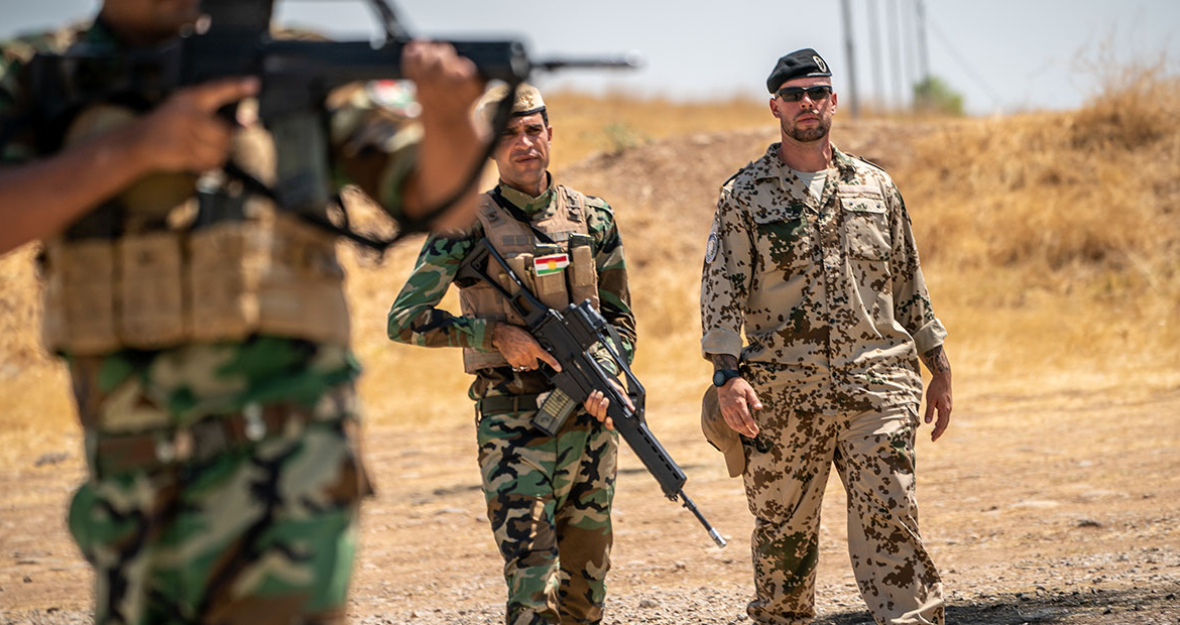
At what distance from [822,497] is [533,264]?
152 centimetres

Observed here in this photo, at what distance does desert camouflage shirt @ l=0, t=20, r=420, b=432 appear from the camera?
2318 millimetres

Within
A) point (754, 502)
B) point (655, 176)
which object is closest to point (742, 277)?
point (754, 502)

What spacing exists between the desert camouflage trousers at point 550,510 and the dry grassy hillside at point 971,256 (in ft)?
29.7

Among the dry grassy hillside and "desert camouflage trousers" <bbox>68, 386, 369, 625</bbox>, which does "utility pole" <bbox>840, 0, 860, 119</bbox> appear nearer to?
the dry grassy hillside

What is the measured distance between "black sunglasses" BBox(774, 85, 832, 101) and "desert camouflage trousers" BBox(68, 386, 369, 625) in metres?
3.40

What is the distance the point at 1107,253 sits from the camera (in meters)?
19.1

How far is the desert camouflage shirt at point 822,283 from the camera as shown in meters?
5.14

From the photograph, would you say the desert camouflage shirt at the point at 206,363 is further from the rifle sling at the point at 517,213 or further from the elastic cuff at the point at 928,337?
the elastic cuff at the point at 928,337

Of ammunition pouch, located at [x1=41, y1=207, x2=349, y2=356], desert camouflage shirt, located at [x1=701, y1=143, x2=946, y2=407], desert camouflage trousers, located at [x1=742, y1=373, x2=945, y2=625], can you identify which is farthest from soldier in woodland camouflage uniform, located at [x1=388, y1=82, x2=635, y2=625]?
ammunition pouch, located at [x1=41, y1=207, x2=349, y2=356]

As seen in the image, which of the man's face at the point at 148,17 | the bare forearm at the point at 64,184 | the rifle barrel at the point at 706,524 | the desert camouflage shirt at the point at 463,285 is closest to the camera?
the bare forearm at the point at 64,184

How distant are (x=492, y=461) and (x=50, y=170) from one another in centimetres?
267

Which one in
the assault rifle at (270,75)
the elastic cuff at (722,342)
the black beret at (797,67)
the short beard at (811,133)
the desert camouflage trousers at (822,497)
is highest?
the assault rifle at (270,75)

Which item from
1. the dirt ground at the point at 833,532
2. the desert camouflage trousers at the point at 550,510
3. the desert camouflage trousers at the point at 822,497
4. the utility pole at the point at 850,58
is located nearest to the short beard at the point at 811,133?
the desert camouflage trousers at the point at 822,497

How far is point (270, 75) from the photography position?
92.4 inches
